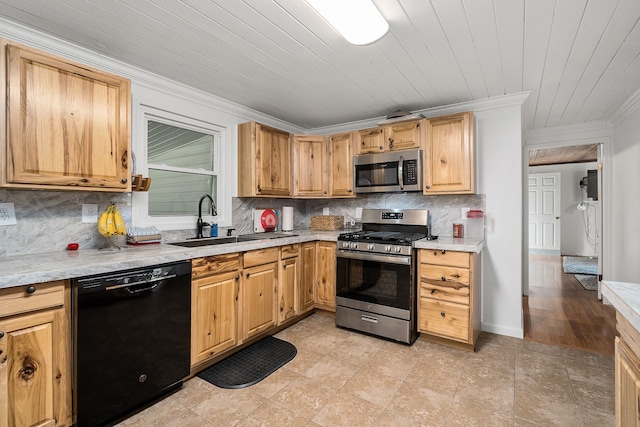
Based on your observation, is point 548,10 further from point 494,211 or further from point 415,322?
point 415,322

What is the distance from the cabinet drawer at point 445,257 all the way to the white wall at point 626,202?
2.12 meters

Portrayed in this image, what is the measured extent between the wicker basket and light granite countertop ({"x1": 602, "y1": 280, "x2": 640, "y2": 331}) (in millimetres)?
2758

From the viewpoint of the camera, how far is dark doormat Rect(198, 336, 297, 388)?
2141mm

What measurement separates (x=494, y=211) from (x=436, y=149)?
0.87m

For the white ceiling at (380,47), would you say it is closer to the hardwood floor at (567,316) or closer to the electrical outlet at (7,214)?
the electrical outlet at (7,214)

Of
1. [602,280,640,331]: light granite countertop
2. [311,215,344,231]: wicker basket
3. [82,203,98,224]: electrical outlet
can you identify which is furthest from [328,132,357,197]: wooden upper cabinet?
[602,280,640,331]: light granite countertop

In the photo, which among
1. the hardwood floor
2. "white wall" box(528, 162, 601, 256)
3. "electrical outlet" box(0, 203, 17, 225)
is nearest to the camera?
"electrical outlet" box(0, 203, 17, 225)

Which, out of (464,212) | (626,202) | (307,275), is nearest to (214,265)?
(307,275)

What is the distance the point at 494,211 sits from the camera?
3.02 metres

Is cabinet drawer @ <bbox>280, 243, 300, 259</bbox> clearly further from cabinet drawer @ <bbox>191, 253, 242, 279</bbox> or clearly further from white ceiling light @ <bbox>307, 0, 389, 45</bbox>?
white ceiling light @ <bbox>307, 0, 389, 45</bbox>

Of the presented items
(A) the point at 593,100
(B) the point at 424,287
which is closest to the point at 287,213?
(B) the point at 424,287

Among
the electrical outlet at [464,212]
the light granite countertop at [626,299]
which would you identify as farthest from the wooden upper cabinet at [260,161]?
the light granite countertop at [626,299]

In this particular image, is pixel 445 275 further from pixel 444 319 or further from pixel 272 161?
pixel 272 161

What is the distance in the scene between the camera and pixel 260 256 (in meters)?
2.65
